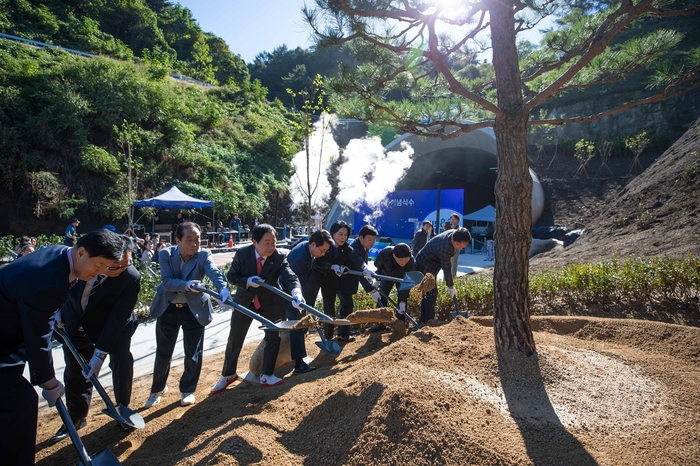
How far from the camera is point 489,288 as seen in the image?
567 cm

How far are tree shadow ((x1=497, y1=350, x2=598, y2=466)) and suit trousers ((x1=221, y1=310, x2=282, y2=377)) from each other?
205 centimetres

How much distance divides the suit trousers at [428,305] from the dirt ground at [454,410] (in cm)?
120

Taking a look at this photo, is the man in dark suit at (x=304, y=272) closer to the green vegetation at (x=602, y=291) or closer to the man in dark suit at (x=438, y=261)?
the green vegetation at (x=602, y=291)

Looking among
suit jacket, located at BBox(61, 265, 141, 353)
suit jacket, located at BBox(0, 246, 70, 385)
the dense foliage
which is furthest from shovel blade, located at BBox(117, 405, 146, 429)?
the dense foliage

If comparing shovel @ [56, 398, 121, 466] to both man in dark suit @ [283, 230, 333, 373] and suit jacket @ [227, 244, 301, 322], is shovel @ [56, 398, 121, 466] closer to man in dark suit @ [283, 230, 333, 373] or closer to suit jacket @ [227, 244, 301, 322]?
suit jacket @ [227, 244, 301, 322]

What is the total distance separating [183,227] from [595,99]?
25.8 meters

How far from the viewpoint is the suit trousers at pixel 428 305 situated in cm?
536

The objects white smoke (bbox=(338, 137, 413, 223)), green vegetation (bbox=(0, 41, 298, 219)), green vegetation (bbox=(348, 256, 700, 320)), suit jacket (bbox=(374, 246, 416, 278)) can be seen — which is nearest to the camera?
green vegetation (bbox=(348, 256, 700, 320))

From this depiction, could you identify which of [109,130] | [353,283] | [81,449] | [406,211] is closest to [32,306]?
[81,449]

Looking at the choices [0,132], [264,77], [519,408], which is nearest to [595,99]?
[519,408]

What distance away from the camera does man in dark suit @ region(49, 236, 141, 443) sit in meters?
2.99

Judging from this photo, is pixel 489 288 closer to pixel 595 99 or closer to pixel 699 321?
pixel 699 321

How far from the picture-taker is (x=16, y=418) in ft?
6.59

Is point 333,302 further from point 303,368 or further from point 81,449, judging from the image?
point 81,449
